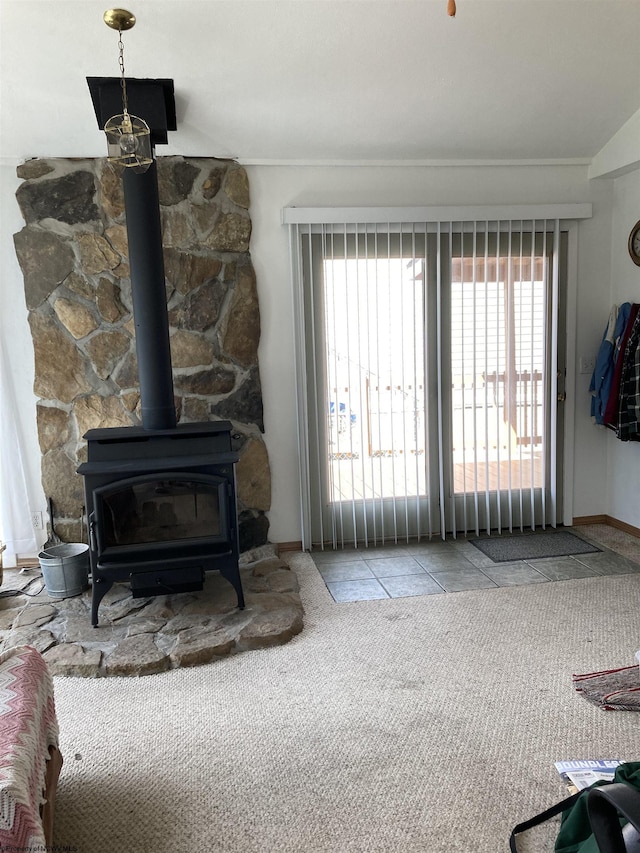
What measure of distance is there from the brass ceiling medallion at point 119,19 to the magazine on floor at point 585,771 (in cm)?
299

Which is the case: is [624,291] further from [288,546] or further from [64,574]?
[64,574]

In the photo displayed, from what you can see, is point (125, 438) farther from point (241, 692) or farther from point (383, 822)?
point (383, 822)

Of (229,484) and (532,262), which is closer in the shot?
(229,484)

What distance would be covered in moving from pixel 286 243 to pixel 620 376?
2176 mm

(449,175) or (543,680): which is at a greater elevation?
(449,175)

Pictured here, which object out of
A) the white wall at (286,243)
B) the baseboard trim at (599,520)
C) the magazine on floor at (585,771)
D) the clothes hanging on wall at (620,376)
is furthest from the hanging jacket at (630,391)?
the magazine on floor at (585,771)

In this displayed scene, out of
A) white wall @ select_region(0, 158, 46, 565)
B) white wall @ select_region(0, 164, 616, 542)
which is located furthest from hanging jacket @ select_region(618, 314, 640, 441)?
white wall @ select_region(0, 158, 46, 565)

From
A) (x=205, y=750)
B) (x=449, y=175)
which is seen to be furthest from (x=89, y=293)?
(x=205, y=750)

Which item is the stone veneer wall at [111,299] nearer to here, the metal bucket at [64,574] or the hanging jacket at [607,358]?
the metal bucket at [64,574]

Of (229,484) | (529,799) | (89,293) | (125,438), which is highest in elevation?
(89,293)

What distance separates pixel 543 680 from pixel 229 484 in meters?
1.53

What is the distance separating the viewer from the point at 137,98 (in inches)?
113

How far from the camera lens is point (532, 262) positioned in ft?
12.6

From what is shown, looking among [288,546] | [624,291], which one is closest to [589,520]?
[624,291]
